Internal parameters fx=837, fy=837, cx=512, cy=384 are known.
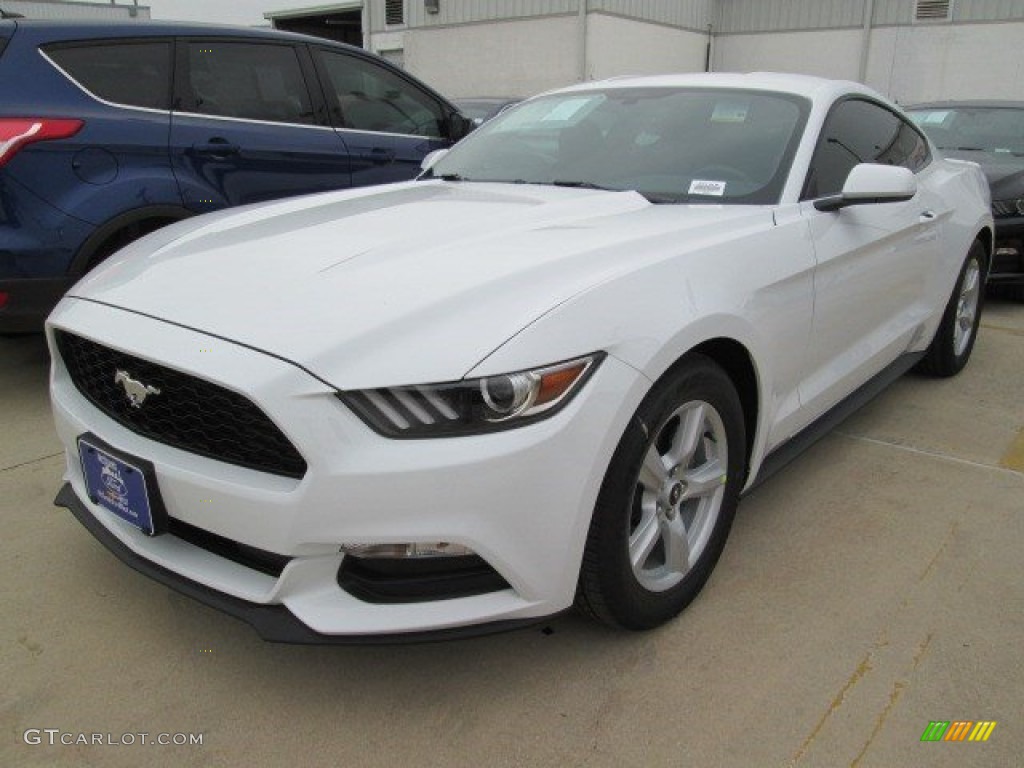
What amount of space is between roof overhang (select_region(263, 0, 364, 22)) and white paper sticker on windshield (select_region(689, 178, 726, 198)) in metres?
23.1

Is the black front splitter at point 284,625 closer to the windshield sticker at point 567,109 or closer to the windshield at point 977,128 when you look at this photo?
the windshield sticker at point 567,109

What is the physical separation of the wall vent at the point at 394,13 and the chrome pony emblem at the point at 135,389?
22.4 m

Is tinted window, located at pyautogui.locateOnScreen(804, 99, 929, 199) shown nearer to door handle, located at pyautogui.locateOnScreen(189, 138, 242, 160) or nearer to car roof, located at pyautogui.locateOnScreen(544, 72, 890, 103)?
car roof, located at pyautogui.locateOnScreen(544, 72, 890, 103)

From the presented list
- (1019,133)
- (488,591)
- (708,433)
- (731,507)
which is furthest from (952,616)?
(1019,133)

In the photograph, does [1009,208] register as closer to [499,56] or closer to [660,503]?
[660,503]

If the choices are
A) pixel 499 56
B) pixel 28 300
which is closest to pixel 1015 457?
pixel 28 300

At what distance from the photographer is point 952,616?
2.37 meters

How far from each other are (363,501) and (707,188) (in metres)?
1.69

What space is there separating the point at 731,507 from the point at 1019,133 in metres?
6.08

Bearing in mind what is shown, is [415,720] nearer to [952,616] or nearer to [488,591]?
[488,591]

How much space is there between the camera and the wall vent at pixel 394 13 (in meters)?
22.3

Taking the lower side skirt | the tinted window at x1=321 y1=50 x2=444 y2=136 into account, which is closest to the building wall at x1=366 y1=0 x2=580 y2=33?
the tinted window at x1=321 y1=50 x2=444 y2=136

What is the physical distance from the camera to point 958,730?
6.36 feet

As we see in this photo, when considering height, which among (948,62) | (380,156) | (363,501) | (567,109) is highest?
(948,62)
